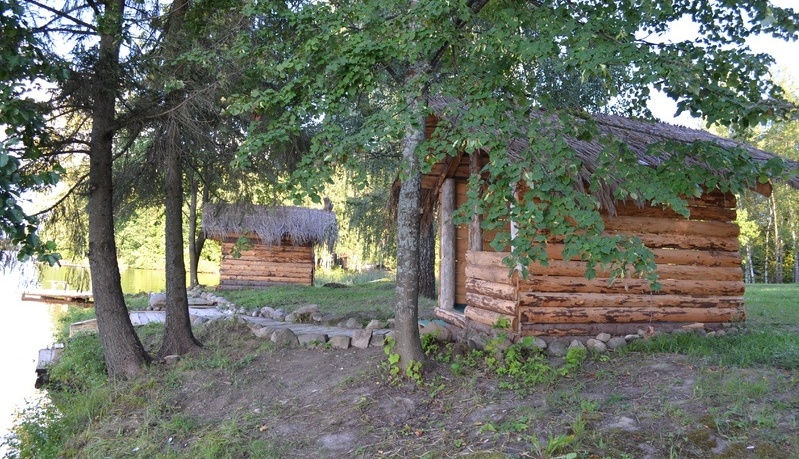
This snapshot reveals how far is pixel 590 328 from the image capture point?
23.9 ft

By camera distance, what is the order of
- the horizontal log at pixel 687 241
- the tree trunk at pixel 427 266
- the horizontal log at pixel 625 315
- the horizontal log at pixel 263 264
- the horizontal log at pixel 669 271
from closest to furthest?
the horizontal log at pixel 625 315 → the horizontal log at pixel 669 271 → the horizontal log at pixel 687 241 → the tree trunk at pixel 427 266 → the horizontal log at pixel 263 264

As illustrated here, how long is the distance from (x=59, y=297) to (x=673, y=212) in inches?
731

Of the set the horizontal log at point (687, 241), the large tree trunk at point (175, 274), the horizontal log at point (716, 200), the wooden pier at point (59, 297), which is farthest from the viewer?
the wooden pier at point (59, 297)

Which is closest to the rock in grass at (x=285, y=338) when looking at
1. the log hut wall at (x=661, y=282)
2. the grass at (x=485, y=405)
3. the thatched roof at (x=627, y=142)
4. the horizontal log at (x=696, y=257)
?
the grass at (x=485, y=405)

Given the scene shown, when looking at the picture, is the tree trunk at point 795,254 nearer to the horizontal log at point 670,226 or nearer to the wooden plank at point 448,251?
the horizontal log at point 670,226

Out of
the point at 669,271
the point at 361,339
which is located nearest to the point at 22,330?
the point at 361,339

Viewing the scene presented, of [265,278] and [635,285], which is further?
[265,278]

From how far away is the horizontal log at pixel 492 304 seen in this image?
714 cm

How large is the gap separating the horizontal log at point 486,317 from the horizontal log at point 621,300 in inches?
9.9

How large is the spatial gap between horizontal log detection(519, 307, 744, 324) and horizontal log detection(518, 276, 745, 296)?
23cm

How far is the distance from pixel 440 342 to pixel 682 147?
343 cm

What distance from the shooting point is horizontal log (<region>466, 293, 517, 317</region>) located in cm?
714

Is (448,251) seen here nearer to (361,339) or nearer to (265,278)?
(361,339)

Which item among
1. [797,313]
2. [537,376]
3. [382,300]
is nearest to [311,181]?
[537,376]
